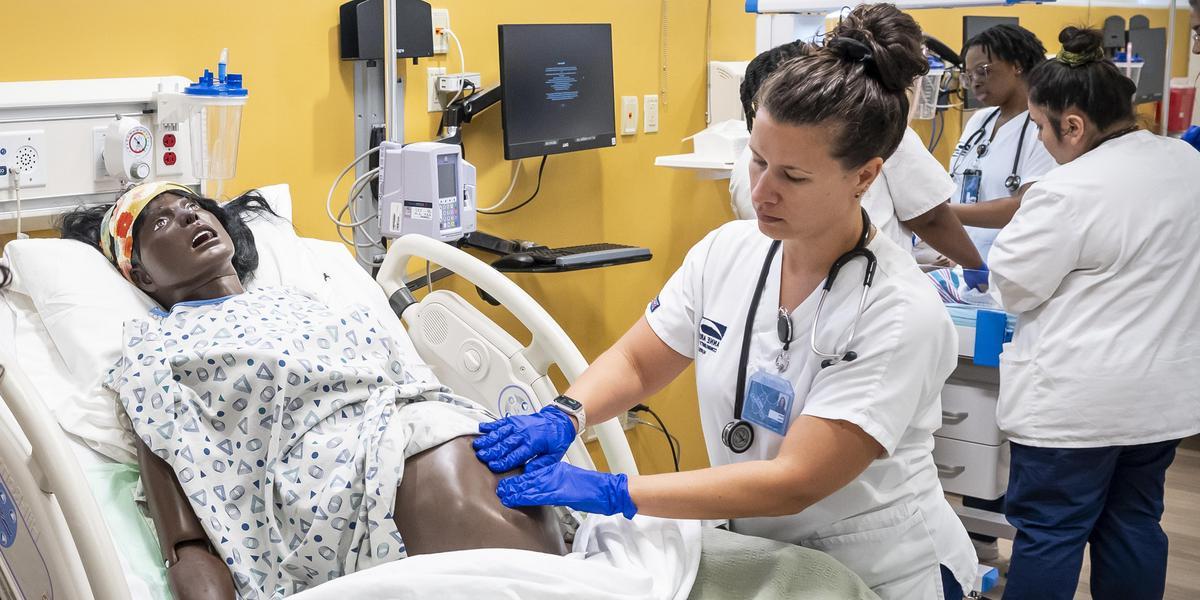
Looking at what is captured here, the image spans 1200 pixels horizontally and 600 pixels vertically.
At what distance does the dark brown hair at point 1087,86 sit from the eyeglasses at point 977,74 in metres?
0.57

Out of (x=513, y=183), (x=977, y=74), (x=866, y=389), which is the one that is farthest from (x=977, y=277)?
(x=866, y=389)

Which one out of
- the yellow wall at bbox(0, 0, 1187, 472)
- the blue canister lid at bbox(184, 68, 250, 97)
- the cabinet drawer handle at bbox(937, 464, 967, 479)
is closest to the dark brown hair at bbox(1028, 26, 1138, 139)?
the yellow wall at bbox(0, 0, 1187, 472)

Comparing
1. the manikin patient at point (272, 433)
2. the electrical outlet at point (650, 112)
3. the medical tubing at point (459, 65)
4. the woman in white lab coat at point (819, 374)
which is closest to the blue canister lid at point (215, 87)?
the manikin patient at point (272, 433)

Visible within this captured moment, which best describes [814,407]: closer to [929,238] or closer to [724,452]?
[724,452]

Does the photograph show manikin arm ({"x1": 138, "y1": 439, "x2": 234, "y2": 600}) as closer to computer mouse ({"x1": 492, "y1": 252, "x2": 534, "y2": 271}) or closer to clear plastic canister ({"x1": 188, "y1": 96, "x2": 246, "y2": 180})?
clear plastic canister ({"x1": 188, "y1": 96, "x2": 246, "y2": 180})

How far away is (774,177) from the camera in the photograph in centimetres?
146

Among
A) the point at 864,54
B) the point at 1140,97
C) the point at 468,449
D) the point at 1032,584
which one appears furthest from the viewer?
the point at 1140,97

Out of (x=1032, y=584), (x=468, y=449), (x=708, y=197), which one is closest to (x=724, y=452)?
(x=468, y=449)

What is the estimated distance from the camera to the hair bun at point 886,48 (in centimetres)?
141

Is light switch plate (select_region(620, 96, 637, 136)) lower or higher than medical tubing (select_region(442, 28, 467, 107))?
lower

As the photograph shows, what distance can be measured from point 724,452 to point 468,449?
1.30 ft

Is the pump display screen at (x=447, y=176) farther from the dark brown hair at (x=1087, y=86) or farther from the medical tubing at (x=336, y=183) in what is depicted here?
the dark brown hair at (x=1087, y=86)

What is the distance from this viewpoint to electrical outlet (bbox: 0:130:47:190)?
2.00 meters

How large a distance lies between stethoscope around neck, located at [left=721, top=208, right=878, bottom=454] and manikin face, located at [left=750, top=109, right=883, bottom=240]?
6 centimetres
